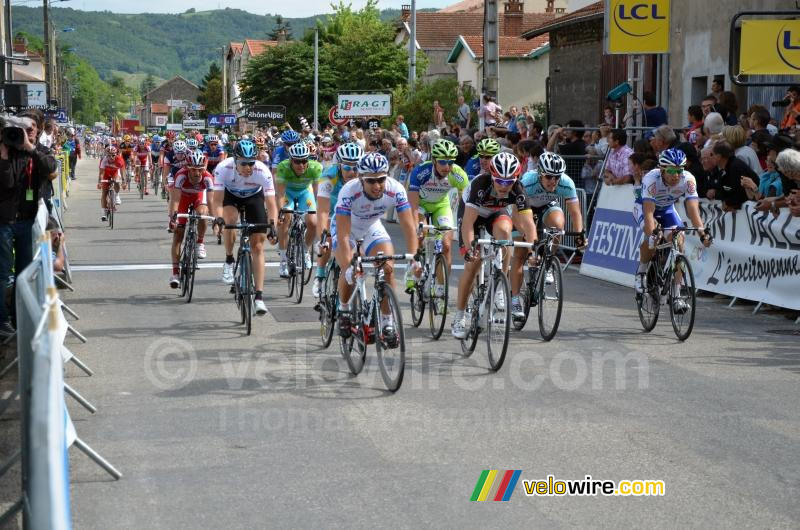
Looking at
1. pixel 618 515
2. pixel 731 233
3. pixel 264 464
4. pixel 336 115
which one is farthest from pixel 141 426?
pixel 336 115

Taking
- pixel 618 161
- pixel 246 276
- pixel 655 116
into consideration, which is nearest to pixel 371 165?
pixel 246 276

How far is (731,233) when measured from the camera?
48.8ft

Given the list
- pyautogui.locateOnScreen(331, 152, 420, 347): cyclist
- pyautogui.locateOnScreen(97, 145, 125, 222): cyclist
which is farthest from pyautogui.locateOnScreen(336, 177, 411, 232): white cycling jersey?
pyautogui.locateOnScreen(97, 145, 125, 222): cyclist

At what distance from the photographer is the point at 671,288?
38.9ft

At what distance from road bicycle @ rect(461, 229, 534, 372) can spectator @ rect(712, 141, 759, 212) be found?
480 cm

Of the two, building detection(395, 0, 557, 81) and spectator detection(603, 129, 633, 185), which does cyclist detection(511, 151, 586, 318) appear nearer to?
spectator detection(603, 129, 633, 185)

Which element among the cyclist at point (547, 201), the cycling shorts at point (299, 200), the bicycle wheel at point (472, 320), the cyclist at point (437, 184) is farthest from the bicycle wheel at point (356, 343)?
the cycling shorts at point (299, 200)

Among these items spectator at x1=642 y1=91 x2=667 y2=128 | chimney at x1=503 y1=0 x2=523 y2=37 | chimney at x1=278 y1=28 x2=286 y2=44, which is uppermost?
chimney at x1=278 y1=28 x2=286 y2=44

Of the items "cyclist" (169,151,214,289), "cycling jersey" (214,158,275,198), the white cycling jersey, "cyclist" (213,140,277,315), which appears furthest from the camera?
"cyclist" (169,151,214,289)

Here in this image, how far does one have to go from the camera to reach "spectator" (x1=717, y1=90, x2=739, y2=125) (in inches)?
720

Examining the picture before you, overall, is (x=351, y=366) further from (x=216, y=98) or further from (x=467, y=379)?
(x=216, y=98)

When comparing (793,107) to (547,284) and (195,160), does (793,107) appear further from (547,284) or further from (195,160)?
(195,160)

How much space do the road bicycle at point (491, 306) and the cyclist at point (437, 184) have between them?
221cm

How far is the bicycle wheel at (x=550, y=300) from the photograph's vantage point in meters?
11.6
